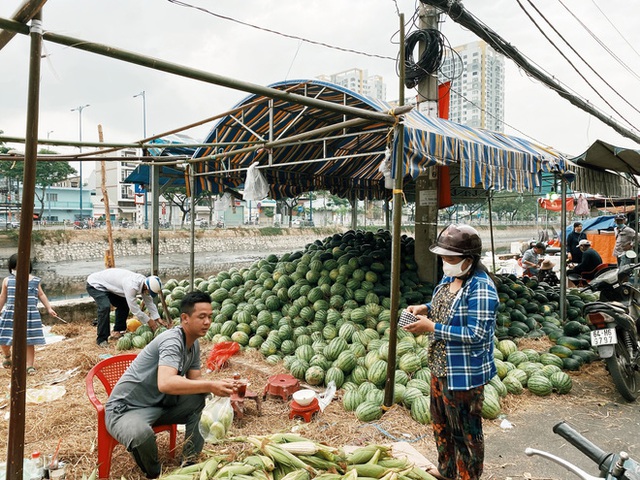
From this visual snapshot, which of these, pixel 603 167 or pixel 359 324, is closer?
pixel 359 324

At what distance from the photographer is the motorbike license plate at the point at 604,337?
15.4 feet

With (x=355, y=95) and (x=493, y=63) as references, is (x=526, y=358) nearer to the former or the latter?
(x=355, y=95)

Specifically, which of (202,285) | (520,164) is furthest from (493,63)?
(202,285)

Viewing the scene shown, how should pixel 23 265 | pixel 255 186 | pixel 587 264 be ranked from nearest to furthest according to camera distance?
1. pixel 23 265
2. pixel 255 186
3. pixel 587 264

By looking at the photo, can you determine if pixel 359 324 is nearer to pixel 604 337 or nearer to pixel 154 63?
pixel 604 337

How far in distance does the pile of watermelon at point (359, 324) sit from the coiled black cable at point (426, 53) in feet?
11.0

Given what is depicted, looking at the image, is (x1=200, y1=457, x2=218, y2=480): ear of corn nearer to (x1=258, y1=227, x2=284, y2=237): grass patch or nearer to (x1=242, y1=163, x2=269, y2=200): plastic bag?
(x1=242, y1=163, x2=269, y2=200): plastic bag

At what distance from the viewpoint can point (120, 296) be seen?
7.40 meters

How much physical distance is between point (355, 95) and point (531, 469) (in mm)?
4782

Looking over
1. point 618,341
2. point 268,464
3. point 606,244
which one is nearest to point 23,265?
point 268,464

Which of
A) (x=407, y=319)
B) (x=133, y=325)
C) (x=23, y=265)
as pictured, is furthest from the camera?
(x=133, y=325)

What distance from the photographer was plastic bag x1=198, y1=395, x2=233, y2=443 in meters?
3.77

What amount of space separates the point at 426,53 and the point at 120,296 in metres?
7.11

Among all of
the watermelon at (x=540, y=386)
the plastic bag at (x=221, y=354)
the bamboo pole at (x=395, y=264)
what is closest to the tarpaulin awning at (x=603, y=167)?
the watermelon at (x=540, y=386)
